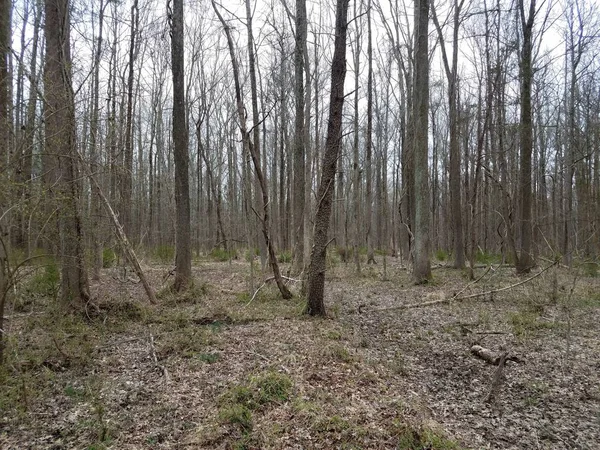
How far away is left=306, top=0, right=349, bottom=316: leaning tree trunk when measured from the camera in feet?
20.6

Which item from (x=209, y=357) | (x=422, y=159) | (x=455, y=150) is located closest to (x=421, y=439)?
(x=209, y=357)

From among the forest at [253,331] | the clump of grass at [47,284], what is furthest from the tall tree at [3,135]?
the clump of grass at [47,284]

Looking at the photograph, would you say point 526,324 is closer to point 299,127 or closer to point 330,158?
point 330,158

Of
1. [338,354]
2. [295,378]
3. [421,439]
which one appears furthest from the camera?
[338,354]

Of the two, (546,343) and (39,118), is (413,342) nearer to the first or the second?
(546,343)

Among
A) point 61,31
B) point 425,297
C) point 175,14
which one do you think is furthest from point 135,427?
point 175,14

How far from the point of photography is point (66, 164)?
18.8 ft

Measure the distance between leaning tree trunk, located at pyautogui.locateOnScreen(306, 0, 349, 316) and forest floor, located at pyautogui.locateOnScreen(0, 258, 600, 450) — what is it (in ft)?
2.12

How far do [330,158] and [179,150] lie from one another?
3.85m

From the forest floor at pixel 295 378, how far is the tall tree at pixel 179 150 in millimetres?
1363

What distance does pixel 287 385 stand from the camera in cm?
388

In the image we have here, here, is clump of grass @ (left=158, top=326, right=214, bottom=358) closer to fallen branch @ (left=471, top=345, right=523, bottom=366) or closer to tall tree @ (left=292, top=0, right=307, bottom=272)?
fallen branch @ (left=471, top=345, right=523, bottom=366)

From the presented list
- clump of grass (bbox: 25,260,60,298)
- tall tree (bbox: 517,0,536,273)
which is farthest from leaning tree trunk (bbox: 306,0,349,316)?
tall tree (bbox: 517,0,536,273)

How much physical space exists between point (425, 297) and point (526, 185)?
5.40 metres
